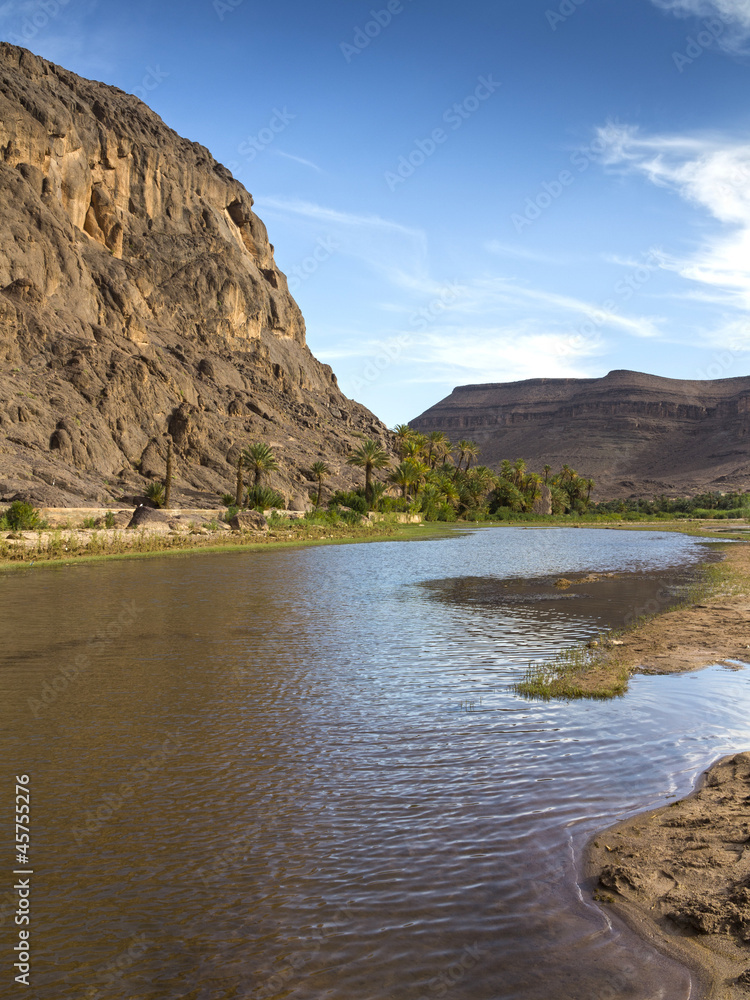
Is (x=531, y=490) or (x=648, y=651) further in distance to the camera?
(x=531, y=490)

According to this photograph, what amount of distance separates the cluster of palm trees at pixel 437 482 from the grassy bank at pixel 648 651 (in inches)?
2204

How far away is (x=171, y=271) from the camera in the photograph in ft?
403

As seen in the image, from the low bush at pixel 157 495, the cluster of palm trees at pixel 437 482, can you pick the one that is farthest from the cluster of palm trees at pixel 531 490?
the low bush at pixel 157 495

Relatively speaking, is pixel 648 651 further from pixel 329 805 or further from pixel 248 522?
pixel 248 522

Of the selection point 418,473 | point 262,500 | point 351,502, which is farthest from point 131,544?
point 418,473

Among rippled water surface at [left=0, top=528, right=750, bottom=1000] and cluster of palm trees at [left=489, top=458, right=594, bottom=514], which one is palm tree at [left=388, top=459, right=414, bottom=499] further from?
rippled water surface at [left=0, top=528, right=750, bottom=1000]

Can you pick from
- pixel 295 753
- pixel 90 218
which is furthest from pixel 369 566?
pixel 90 218

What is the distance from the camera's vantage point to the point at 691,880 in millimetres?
5195

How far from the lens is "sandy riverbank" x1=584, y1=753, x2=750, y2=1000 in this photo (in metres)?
4.36

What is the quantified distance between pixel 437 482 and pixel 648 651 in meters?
93.2

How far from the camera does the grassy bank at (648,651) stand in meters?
10.9

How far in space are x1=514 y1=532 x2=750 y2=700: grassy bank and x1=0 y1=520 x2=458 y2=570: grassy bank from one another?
24421mm

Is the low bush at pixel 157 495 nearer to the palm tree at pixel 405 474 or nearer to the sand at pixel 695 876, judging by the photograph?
the palm tree at pixel 405 474

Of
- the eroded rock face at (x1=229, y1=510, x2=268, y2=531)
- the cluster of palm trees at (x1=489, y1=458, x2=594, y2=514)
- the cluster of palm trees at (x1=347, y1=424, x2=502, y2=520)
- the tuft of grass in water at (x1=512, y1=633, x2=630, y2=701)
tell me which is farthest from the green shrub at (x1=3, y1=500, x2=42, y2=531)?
the cluster of palm trees at (x1=489, y1=458, x2=594, y2=514)
